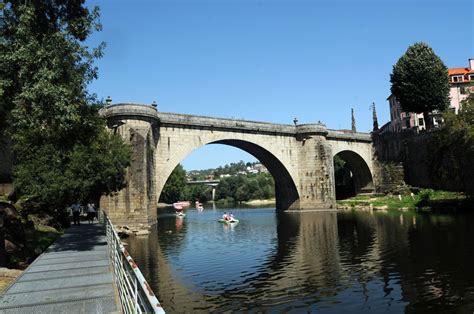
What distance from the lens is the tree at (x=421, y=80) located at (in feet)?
192

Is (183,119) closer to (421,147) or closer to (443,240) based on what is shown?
(443,240)

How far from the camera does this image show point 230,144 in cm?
5119

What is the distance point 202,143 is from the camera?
4484cm

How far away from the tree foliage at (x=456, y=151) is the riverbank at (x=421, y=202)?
1951 mm

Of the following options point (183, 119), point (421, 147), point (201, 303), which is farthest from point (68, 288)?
point (421, 147)

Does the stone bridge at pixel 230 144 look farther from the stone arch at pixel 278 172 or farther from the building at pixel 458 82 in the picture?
the building at pixel 458 82

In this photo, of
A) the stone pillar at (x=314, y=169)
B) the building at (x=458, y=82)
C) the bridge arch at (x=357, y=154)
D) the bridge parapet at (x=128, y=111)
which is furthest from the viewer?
the building at (x=458, y=82)

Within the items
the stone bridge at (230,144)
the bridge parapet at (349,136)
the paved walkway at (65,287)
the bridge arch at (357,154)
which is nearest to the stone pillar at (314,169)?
the stone bridge at (230,144)

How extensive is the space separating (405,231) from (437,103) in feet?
120

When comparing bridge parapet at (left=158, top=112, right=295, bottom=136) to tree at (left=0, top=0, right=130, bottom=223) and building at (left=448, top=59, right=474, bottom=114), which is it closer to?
tree at (left=0, top=0, right=130, bottom=223)

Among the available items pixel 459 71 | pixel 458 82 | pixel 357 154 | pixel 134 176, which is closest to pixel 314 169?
pixel 357 154

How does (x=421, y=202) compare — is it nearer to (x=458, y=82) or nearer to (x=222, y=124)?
(x=222, y=124)

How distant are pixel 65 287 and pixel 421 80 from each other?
5997cm

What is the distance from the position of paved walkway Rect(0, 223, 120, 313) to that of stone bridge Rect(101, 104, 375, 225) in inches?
737
